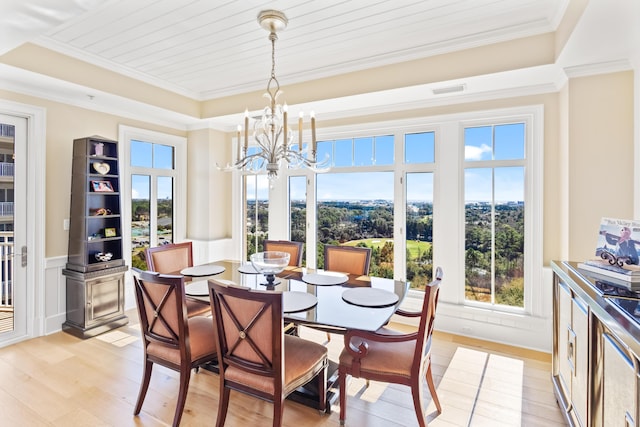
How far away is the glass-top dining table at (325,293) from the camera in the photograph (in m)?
1.91

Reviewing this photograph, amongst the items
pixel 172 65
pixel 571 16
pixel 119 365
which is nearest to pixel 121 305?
pixel 119 365

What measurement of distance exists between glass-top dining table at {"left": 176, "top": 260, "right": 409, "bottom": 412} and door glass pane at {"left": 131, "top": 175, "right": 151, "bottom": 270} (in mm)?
1809

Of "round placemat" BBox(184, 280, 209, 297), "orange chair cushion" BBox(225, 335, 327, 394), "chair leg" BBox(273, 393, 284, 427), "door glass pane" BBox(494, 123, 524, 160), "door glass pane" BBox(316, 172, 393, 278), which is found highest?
"door glass pane" BBox(494, 123, 524, 160)

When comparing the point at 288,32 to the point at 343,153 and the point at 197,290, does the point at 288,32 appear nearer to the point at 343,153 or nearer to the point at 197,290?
the point at 343,153

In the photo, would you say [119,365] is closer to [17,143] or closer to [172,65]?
[17,143]

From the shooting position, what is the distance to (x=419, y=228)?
382cm

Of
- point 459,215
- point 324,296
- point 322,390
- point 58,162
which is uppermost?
point 58,162

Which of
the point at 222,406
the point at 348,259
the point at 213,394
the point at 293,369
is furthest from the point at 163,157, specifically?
the point at 293,369

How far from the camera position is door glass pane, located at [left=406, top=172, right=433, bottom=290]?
3.76 m

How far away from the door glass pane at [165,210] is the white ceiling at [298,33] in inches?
61.6

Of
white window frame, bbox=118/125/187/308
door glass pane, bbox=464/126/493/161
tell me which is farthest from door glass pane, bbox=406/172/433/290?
white window frame, bbox=118/125/187/308

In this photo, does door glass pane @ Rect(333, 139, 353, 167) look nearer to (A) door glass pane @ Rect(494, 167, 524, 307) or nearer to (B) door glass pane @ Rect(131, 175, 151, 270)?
(A) door glass pane @ Rect(494, 167, 524, 307)

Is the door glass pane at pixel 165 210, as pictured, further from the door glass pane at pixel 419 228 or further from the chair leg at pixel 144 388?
the door glass pane at pixel 419 228

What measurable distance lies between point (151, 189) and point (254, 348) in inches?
141
